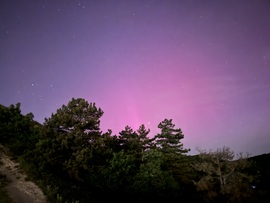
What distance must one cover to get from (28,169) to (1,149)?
5.56 m

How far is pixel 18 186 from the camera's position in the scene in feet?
66.7

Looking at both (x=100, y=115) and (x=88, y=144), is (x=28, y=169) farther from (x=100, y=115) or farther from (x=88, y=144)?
(x=100, y=115)

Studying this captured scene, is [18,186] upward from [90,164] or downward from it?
downward

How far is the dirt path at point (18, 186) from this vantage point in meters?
18.9

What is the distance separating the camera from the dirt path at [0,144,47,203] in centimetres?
1886

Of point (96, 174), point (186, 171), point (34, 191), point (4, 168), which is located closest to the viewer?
point (34, 191)

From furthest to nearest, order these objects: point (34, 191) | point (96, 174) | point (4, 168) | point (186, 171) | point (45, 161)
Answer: point (186, 171)
point (96, 174)
point (45, 161)
point (4, 168)
point (34, 191)

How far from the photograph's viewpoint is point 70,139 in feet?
90.2

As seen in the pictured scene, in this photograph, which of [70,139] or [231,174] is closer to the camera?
[70,139]

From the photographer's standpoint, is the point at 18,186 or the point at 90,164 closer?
the point at 18,186

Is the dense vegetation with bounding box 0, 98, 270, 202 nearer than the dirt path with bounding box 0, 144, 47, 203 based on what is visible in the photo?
No

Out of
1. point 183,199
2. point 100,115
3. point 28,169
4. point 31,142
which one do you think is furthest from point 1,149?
point 183,199

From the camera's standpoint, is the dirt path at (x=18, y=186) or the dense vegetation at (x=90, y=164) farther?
the dense vegetation at (x=90, y=164)

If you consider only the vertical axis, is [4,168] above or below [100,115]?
below
